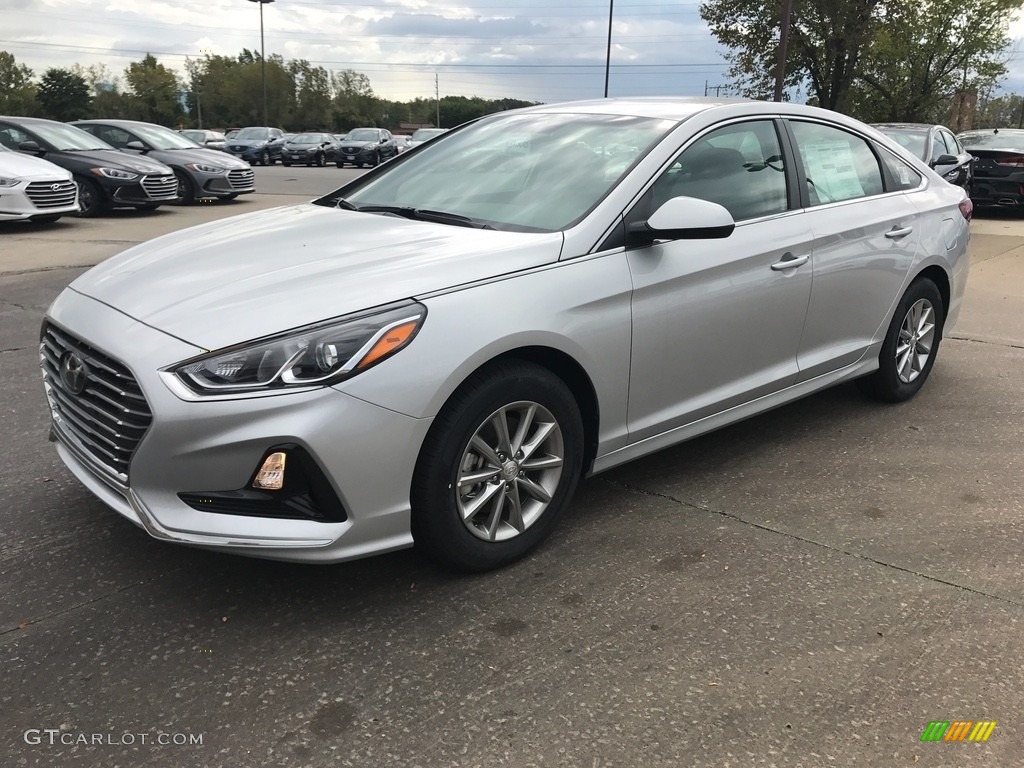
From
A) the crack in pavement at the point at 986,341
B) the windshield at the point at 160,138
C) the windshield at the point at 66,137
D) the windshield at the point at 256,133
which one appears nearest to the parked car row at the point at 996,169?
the crack in pavement at the point at 986,341

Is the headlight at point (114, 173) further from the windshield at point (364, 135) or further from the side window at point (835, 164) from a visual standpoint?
the windshield at point (364, 135)

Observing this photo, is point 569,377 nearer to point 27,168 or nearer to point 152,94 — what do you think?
point 27,168

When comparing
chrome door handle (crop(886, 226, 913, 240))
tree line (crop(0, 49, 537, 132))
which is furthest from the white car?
tree line (crop(0, 49, 537, 132))

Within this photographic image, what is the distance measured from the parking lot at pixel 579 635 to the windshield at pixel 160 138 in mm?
13136

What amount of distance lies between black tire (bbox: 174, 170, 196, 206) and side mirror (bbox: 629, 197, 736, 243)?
1364 cm

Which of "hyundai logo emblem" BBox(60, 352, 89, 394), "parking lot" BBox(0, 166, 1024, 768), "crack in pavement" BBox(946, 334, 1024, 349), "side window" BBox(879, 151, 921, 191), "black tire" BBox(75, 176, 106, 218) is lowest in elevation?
"parking lot" BBox(0, 166, 1024, 768)

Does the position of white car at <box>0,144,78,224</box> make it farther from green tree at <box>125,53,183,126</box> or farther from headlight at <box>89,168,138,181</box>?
green tree at <box>125,53,183,126</box>

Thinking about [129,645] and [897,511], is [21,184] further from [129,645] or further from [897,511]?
[897,511]

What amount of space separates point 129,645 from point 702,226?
7.55ft

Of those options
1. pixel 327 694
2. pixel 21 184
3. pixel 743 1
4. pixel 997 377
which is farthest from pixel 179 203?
pixel 743 1

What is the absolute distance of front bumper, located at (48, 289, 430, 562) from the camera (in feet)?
7.86

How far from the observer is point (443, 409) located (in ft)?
8.71

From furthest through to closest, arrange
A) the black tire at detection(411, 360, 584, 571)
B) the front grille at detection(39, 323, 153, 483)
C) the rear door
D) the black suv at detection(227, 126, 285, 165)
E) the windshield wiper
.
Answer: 1. the black suv at detection(227, 126, 285, 165)
2. the rear door
3. the windshield wiper
4. the black tire at detection(411, 360, 584, 571)
5. the front grille at detection(39, 323, 153, 483)

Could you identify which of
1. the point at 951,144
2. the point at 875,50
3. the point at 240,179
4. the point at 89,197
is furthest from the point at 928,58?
the point at 89,197
